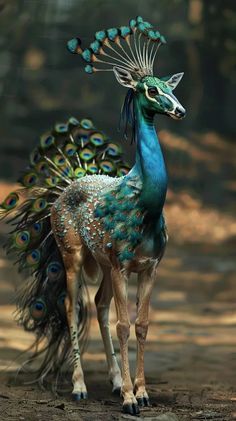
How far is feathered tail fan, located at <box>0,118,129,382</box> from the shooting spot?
698cm

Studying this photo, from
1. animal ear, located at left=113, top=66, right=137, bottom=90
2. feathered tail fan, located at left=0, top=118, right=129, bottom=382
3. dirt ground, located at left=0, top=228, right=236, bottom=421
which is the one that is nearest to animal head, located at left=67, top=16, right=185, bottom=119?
animal ear, located at left=113, top=66, right=137, bottom=90

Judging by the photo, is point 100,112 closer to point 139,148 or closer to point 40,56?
point 40,56

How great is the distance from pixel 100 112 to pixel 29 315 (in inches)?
393

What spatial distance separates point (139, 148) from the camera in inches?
229

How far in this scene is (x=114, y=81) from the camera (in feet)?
54.6

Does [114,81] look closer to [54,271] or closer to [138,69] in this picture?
[54,271]

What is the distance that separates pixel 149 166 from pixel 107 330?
155cm

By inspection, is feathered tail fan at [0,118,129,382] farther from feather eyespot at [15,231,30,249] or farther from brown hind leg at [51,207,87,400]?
brown hind leg at [51,207,87,400]

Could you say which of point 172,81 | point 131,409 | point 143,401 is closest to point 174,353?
point 143,401

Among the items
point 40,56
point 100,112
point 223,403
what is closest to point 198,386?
point 223,403

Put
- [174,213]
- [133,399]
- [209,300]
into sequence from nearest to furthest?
[133,399] < [209,300] < [174,213]

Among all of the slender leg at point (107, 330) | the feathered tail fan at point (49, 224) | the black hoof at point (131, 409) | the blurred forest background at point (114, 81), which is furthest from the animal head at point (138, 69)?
the blurred forest background at point (114, 81)

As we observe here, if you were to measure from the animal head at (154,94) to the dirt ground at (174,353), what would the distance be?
203cm

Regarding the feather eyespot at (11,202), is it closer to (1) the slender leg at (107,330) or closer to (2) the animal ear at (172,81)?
(1) the slender leg at (107,330)
